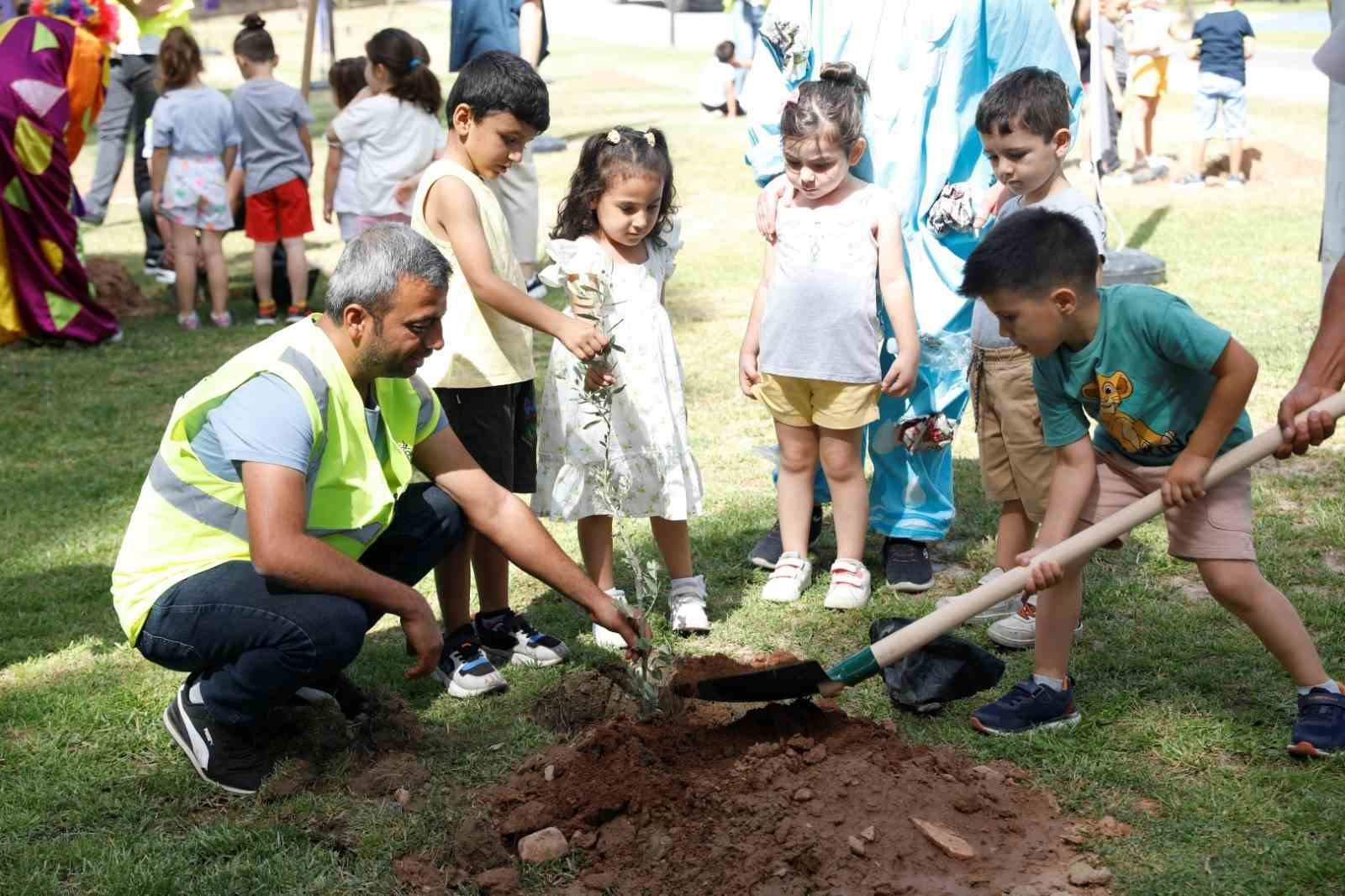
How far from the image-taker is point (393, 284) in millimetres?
3076

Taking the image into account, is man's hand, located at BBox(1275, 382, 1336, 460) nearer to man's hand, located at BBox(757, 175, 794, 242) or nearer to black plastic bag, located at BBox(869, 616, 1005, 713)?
black plastic bag, located at BBox(869, 616, 1005, 713)

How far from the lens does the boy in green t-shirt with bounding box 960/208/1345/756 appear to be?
309 cm

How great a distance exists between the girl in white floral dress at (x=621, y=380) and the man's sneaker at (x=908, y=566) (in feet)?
2.30

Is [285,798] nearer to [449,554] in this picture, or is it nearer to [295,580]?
[295,580]

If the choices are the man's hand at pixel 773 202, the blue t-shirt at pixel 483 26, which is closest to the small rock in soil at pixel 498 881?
the man's hand at pixel 773 202

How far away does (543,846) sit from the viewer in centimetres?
293

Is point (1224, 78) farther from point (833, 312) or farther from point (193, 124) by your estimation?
point (833, 312)

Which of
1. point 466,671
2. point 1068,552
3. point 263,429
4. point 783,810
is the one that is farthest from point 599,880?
point 1068,552

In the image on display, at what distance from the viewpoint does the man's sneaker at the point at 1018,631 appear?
397 centimetres

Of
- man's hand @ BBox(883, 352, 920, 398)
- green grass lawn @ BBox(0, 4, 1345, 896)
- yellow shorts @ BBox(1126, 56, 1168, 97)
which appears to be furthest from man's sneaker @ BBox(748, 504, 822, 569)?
yellow shorts @ BBox(1126, 56, 1168, 97)

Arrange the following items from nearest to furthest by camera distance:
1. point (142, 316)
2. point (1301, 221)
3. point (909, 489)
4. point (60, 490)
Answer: point (909, 489), point (60, 490), point (142, 316), point (1301, 221)

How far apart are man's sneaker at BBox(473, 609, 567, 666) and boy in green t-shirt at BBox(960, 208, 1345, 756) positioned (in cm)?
141

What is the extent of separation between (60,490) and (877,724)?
373 centimetres

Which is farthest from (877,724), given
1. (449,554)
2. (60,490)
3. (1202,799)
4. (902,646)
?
(60,490)
